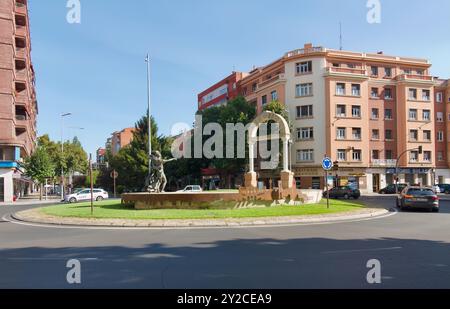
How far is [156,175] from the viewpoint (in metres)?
23.3

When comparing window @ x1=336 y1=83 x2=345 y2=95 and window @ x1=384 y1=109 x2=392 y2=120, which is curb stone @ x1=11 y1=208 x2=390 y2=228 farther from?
window @ x1=384 y1=109 x2=392 y2=120

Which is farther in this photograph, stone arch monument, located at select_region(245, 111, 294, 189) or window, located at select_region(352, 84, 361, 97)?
window, located at select_region(352, 84, 361, 97)

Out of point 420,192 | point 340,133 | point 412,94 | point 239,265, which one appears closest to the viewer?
point 239,265

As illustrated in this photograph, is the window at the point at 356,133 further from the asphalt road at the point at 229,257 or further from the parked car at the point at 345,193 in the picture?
the asphalt road at the point at 229,257

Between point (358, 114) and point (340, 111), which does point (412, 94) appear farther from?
point (340, 111)

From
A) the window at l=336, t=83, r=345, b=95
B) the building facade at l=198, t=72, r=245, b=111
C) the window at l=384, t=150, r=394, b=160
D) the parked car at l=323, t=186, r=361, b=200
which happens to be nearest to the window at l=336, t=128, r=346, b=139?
the window at l=336, t=83, r=345, b=95

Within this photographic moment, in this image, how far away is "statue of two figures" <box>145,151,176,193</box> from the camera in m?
22.8

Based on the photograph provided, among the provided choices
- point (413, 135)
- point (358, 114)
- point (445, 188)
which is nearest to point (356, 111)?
point (358, 114)


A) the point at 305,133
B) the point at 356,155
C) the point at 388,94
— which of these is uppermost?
the point at 388,94

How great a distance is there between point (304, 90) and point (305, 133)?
588cm

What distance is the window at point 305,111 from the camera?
53572mm

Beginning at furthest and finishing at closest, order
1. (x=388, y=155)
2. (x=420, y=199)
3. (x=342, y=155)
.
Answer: (x=388, y=155) < (x=342, y=155) < (x=420, y=199)

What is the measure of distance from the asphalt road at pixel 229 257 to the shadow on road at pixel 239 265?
0.02 m
